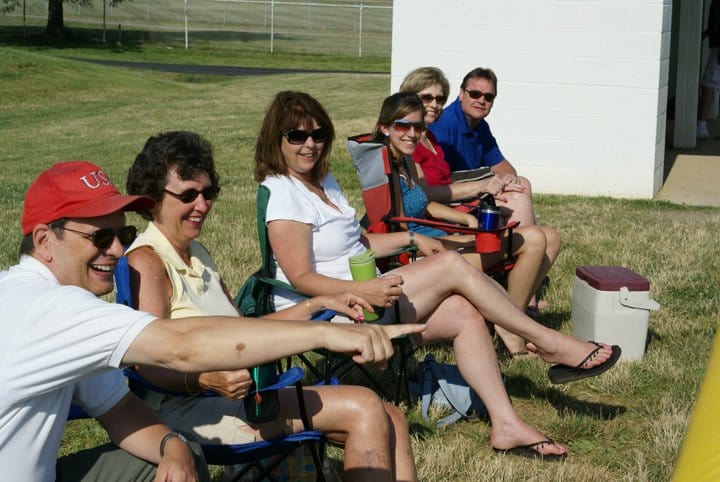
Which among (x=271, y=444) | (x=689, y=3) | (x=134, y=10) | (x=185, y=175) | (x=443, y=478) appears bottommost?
(x=443, y=478)

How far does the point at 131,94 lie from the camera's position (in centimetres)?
2341

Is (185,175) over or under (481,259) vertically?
over

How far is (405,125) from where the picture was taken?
5.53 meters

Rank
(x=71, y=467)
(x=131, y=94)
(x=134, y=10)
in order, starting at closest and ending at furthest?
(x=71, y=467) → (x=131, y=94) → (x=134, y=10)

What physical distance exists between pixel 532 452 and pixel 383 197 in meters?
Answer: 1.65

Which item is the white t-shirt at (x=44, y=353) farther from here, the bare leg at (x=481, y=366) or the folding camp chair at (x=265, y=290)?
the bare leg at (x=481, y=366)

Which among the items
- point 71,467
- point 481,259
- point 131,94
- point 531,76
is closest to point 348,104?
point 131,94

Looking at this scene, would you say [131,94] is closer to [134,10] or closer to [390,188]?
[390,188]

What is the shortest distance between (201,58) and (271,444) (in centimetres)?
3408

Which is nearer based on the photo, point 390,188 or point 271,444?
point 271,444

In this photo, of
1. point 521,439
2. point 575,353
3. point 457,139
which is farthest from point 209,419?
point 457,139

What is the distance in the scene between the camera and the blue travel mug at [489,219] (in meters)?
5.37

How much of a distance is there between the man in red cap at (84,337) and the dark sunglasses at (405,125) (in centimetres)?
283

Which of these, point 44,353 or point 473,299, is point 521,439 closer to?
point 473,299
